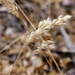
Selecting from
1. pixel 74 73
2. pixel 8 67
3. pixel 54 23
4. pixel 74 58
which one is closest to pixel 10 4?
pixel 54 23

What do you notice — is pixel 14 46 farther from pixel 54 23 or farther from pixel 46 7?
pixel 54 23

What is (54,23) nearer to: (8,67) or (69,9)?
(8,67)

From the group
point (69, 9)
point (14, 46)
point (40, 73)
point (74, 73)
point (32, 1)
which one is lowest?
point (74, 73)

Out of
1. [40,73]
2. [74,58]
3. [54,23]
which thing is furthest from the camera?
[74,58]

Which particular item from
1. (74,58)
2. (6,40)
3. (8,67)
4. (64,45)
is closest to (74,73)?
(74,58)

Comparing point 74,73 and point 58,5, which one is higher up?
point 58,5

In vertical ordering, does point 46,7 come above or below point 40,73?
above

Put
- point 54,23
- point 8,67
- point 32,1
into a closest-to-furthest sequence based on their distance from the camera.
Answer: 1. point 54,23
2. point 8,67
3. point 32,1

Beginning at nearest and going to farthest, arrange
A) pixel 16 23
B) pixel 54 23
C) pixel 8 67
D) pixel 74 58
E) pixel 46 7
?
pixel 54 23 → pixel 8 67 → pixel 74 58 → pixel 16 23 → pixel 46 7

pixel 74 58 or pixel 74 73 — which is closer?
pixel 74 73
